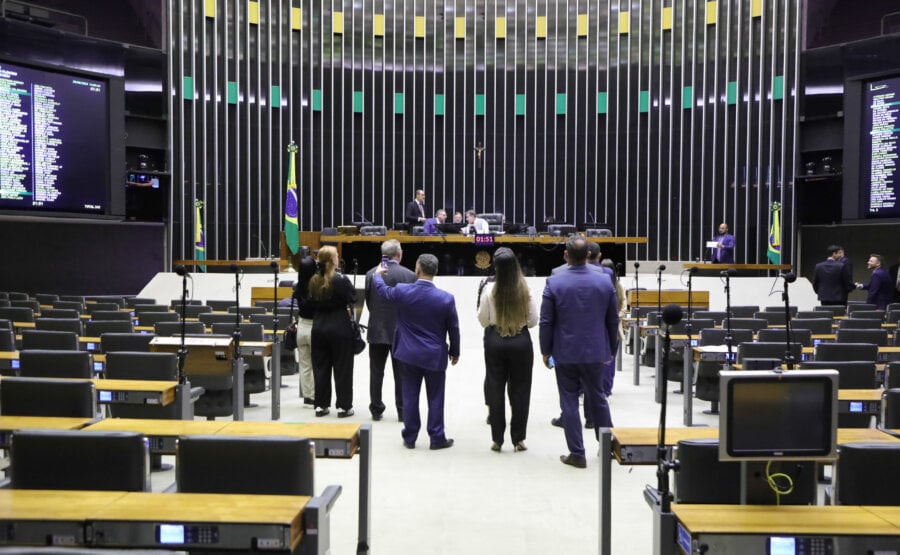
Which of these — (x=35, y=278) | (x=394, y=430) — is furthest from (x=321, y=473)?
(x=35, y=278)

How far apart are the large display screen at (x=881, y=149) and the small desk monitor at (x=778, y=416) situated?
39.7 feet

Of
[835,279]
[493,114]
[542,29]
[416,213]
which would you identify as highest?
[542,29]

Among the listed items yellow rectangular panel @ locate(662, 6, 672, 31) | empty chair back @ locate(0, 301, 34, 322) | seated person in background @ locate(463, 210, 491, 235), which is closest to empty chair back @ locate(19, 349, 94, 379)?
empty chair back @ locate(0, 301, 34, 322)

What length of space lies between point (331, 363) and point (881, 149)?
34.5 feet

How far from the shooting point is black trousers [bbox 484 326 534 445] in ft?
18.4

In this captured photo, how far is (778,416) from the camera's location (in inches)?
102

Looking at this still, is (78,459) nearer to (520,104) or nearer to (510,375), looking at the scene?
(510,375)

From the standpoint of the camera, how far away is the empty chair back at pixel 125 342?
20.0 ft

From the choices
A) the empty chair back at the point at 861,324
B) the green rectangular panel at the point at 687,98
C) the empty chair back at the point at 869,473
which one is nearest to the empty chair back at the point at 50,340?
the empty chair back at the point at 869,473

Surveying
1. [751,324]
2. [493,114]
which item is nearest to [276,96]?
[493,114]

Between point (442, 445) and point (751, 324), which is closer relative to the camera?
point (442, 445)

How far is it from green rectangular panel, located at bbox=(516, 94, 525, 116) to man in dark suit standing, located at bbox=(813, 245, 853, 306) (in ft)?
29.7

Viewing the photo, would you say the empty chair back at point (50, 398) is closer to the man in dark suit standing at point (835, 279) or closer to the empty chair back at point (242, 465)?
the empty chair back at point (242, 465)

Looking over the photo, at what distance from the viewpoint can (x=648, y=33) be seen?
18.8m
